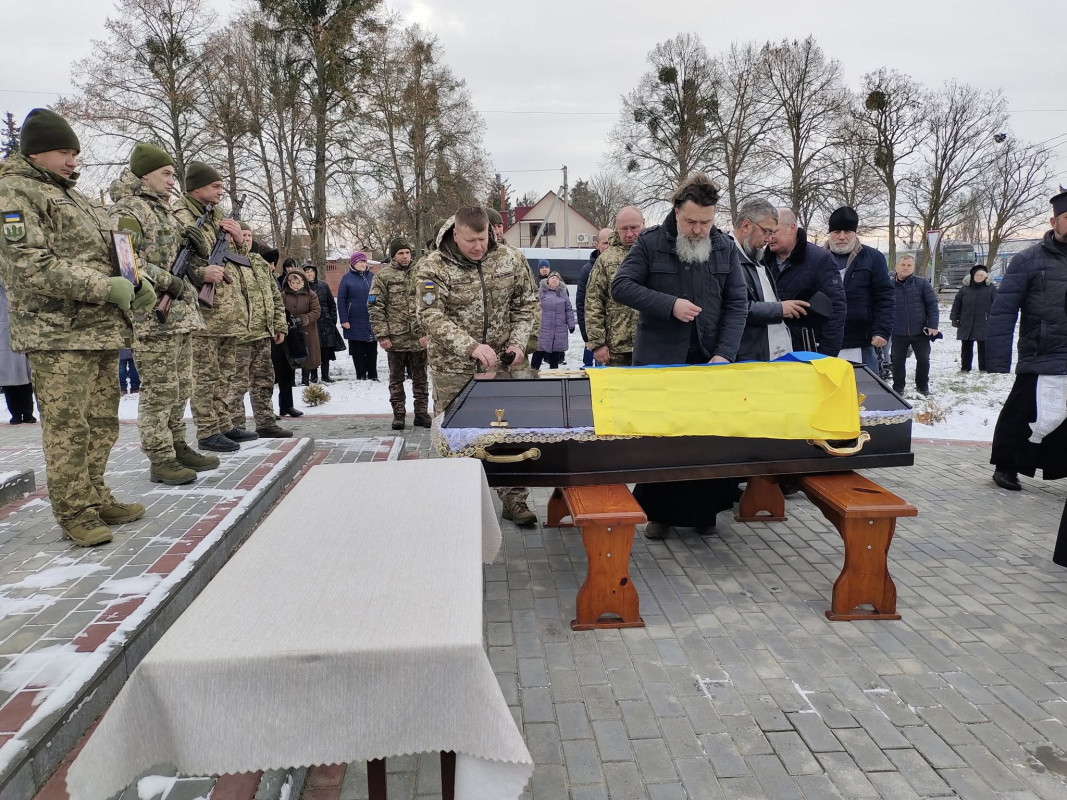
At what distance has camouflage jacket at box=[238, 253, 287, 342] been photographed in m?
6.03

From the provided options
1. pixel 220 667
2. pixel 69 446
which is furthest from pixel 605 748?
pixel 69 446

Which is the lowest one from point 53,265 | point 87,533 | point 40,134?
point 87,533

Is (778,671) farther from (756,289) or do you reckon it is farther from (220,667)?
(756,289)

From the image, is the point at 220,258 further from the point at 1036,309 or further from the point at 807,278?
the point at 1036,309

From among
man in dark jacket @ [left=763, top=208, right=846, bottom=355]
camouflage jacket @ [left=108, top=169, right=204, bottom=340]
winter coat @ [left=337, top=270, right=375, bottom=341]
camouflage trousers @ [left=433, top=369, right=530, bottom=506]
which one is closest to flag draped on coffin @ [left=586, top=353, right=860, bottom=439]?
camouflage trousers @ [left=433, top=369, right=530, bottom=506]

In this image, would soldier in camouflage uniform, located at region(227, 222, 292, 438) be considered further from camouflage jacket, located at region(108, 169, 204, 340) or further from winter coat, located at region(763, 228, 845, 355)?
winter coat, located at region(763, 228, 845, 355)

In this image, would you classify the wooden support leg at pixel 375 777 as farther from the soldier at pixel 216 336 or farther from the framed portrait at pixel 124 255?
the soldier at pixel 216 336

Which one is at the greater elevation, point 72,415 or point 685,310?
point 685,310

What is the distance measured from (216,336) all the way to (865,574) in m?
4.87

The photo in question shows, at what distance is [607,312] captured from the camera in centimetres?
561

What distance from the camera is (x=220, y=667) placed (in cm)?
128

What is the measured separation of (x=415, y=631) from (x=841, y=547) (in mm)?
3450

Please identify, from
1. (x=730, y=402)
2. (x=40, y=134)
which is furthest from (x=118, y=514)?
(x=730, y=402)

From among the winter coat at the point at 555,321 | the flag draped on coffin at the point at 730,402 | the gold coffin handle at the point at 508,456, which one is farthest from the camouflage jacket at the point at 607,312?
the winter coat at the point at 555,321
